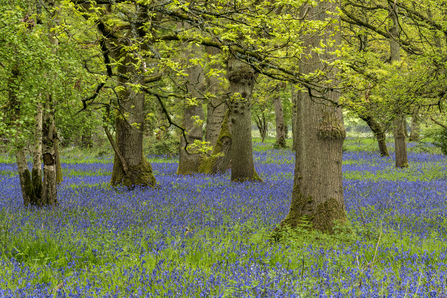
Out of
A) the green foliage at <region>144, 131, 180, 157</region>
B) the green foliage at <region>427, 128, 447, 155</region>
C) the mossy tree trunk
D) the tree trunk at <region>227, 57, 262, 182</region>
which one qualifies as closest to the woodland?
the mossy tree trunk

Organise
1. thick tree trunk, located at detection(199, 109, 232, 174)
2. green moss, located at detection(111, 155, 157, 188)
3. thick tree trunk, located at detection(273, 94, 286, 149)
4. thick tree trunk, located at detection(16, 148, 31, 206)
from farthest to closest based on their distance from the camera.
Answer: thick tree trunk, located at detection(273, 94, 286, 149) < thick tree trunk, located at detection(199, 109, 232, 174) < green moss, located at detection(111, 155, 157, 188) < thick tree trunk, located at detection(16, 148, 31, 206)

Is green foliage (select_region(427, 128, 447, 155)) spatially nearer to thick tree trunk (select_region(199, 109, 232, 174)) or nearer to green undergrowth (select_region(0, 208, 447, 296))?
thick tree trunk (select_region(199, 109, 232, 174))

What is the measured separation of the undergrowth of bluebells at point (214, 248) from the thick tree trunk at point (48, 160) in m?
0.43

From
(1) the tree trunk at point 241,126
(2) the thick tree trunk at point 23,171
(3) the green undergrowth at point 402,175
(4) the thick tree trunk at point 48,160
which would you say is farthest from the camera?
(3) the green undergrowth at point 402,175

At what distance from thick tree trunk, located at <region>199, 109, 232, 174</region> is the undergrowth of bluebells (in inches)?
164

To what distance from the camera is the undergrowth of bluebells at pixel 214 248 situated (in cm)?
353

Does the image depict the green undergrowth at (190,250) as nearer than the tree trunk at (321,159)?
Yes

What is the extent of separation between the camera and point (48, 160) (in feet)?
24.9

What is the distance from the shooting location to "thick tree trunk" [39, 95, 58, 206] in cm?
756

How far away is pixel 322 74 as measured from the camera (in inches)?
198

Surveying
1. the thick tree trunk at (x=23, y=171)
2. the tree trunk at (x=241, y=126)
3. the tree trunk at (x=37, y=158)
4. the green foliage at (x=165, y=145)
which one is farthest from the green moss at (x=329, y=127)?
the green foliage at (x=165, y=145)

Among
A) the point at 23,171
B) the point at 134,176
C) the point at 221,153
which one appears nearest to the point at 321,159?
the point at 23,171

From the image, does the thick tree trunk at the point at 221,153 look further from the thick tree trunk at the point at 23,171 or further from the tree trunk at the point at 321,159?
the tree trunk at the point at 321,159

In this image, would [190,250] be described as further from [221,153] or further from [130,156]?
[221,153]
